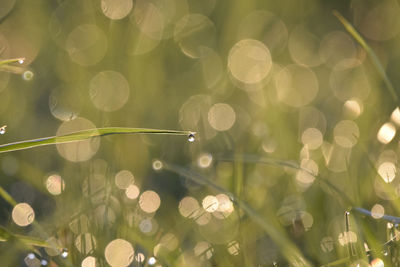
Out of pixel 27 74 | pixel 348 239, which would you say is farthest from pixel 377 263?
pixel 27 74

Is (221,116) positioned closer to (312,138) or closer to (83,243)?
(312,138)

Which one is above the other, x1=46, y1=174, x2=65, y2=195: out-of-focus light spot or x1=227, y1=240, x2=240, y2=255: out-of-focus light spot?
x1=227, y1=240, x2=240, y2=255: out-of-focus light spot

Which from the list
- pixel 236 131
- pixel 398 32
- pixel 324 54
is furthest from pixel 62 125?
pixel 398 32

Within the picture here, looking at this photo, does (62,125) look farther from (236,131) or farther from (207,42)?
(207,42)

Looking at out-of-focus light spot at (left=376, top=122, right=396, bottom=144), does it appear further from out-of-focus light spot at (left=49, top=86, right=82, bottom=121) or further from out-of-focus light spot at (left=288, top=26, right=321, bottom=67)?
out-of-focus light spot at (left=288, top=26, right=321, bottom=67)

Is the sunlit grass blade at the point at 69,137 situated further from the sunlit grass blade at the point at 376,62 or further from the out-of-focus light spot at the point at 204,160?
the out-of-focus light spot at the point at 204,160

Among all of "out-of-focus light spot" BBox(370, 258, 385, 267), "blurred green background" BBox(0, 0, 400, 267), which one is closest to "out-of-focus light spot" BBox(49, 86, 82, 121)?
"blurred green background" BBox(0, 0, 400, 267)
